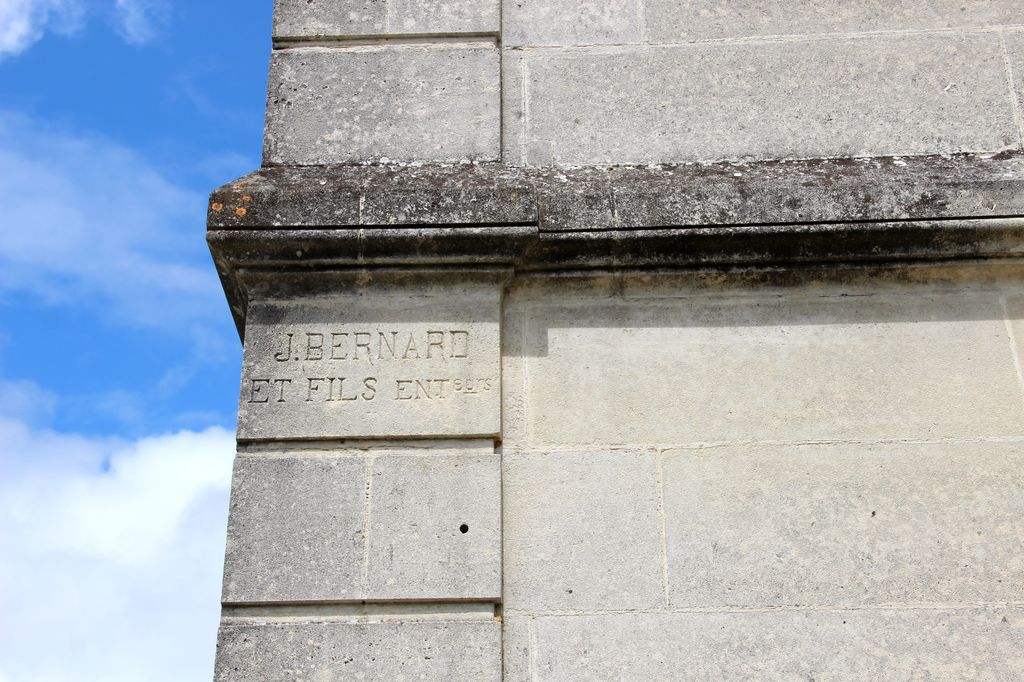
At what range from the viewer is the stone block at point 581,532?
136 inches

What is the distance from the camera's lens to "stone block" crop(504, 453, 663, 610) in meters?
3.46

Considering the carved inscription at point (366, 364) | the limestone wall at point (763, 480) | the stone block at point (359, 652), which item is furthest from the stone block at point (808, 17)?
the stone block at point (359, 652)

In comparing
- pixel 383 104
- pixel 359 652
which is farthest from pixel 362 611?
pixel 383 104

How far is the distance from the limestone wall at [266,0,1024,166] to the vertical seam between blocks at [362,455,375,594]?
1.28 metres

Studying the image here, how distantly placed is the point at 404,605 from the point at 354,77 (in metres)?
2.11

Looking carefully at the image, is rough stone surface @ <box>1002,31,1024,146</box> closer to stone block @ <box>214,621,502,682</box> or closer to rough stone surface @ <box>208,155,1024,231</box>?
rough stone surface @ <box>208,155,1024,231</box>

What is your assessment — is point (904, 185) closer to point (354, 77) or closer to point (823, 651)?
point (823, 651)

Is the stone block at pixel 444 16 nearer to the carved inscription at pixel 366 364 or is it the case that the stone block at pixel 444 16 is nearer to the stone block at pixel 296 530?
the carved inscription at pixel 366 364

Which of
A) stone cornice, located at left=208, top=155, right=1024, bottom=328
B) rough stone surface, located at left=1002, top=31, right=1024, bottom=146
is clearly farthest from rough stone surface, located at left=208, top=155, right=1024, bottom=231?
rough stone surface, located at left=1002, top=31, right=1024, bottom=146

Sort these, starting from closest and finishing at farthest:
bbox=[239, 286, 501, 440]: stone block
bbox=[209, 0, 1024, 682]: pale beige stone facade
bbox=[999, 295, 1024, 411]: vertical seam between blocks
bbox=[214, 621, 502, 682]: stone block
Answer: bbox=[214, 621, 502, 682]: stone block
bbox=[209, 0, 1024, 682]: pale beige stone facade
bbox=[239, 286, 501, 440]: stone block
bbox=[999, 295, 1024, 411]: vertical seam between blocks

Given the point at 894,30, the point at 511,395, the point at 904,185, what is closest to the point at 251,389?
the point at 511,395

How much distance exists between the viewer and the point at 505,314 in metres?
3.90

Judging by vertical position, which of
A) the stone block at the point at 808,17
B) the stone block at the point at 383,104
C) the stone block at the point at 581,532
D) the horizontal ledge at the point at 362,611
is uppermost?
the stone block at the point at 808,17

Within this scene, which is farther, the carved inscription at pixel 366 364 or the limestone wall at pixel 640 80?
the limestone wall at pixel 640 80
